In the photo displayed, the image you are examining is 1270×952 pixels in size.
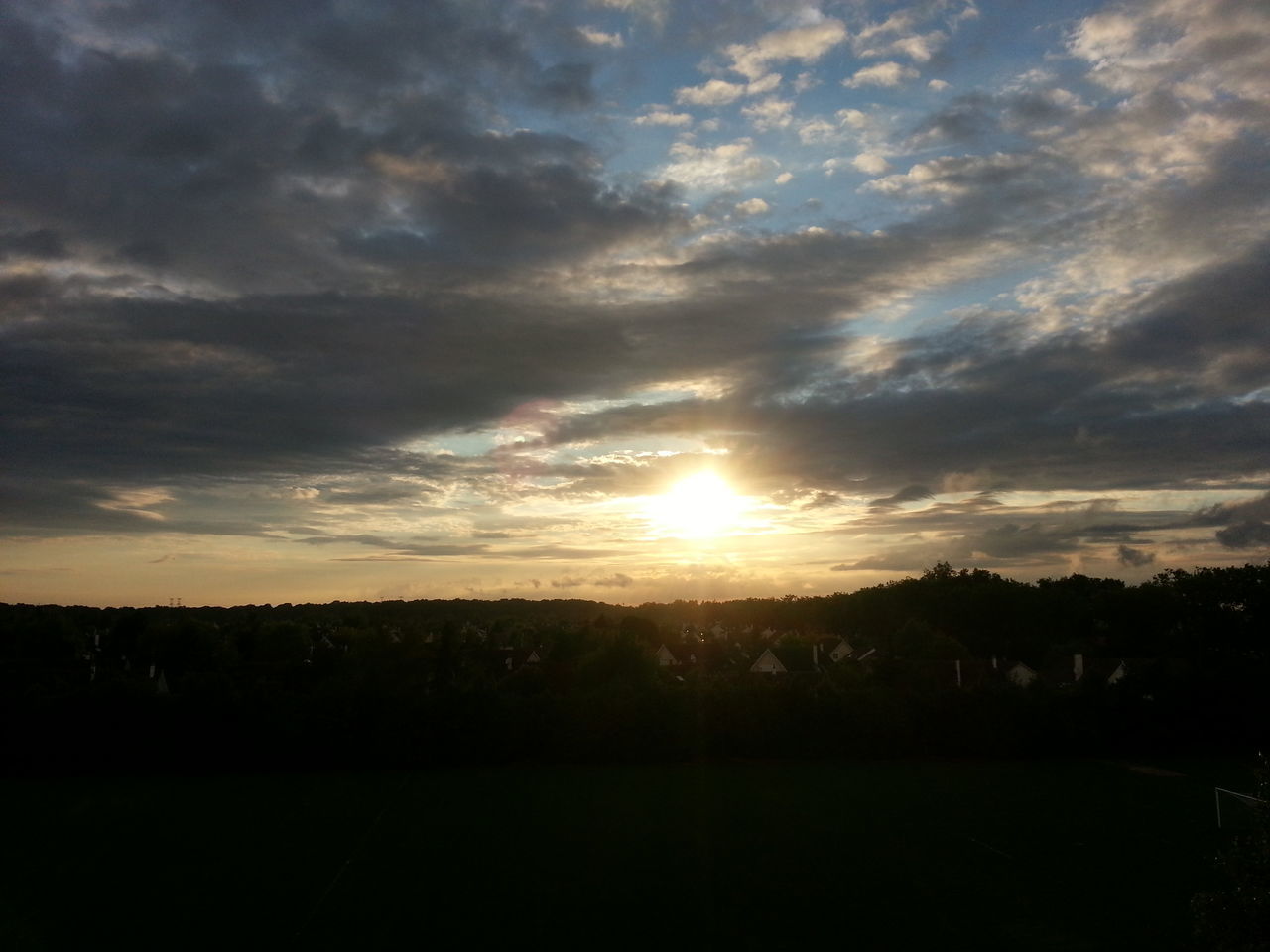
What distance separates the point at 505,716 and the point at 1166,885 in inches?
663

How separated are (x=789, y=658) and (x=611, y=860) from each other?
3599cm

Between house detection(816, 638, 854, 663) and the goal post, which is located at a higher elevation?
house detection(816, 638, 854, 663)

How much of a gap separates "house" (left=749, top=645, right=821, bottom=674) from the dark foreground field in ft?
79.3

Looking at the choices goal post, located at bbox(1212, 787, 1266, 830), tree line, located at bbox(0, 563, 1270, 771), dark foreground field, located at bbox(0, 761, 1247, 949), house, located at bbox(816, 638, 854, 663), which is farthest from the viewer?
house, located at bbox(816, 638, 854, 663)

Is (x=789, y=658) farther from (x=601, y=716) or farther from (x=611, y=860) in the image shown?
(x=611, y=860)

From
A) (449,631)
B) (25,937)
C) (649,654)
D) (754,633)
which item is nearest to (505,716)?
(649,654)

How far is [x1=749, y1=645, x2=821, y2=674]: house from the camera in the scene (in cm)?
4915

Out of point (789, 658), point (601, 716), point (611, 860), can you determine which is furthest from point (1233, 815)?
point (789, 658)

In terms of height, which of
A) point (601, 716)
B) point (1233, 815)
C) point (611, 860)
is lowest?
point (1233, 815)

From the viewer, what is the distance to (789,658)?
166ft

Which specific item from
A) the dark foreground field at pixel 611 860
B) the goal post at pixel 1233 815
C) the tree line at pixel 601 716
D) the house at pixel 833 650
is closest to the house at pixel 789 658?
the house at pixel 833 650

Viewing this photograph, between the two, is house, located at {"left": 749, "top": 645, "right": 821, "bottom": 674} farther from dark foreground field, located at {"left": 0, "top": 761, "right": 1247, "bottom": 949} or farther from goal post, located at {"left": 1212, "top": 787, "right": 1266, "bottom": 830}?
goal post, located at {"left": 1212, "top": 787, "right": 1266, "bottom": 830}

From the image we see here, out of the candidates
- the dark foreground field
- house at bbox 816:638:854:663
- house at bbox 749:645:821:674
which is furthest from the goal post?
house at bbox 816:638:854:663

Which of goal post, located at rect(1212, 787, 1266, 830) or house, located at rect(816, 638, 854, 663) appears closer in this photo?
goal post, located at rect(1212, 787, 1266, 830)
